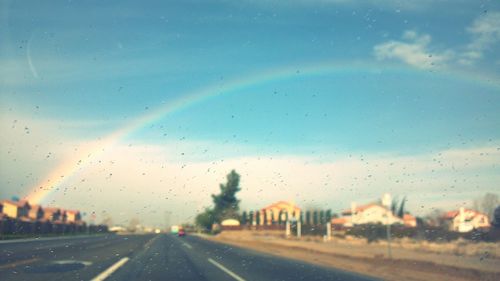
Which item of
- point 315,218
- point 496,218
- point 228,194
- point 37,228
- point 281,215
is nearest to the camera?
point 496,218

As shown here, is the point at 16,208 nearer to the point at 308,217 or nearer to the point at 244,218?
the point at 244,218

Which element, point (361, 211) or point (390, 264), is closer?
point (390, 264)

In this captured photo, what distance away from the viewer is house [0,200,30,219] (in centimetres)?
9031

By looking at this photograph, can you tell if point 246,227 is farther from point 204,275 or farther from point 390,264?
point 204,275

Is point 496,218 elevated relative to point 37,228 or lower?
elevated

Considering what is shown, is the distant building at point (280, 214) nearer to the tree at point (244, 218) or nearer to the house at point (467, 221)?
the tree at point (244, 218)

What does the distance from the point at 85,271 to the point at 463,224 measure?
40.0 m

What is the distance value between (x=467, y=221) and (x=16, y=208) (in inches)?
3096

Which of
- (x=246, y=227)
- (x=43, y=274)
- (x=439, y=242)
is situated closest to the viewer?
(x=43, y=274)

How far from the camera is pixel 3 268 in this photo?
16719 millimetres

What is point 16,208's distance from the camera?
93.0m

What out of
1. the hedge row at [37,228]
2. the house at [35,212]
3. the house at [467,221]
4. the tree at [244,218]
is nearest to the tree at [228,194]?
the tree at [244,218]

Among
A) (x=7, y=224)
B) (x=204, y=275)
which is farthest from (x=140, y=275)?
(x=7, y=224)

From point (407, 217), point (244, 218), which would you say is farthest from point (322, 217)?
point (244, 218)
